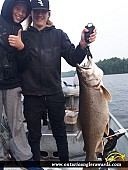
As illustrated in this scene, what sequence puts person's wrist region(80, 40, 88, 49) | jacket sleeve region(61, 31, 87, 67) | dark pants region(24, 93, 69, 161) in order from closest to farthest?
person's wrist region(80, 40, 88, 49)
jacket sleeve region(61, 31, 87, 67)
dark pants region(24, 93, 69, 161)

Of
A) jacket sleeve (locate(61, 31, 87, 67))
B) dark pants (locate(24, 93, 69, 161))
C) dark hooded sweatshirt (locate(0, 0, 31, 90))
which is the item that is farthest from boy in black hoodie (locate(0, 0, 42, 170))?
jacket sleeve (locate(61, 31, 87, 67))

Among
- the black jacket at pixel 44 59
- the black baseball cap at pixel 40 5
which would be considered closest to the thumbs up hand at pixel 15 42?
the black jacket at pixel 44 59

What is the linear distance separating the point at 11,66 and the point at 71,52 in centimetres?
78

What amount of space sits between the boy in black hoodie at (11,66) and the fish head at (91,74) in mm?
851

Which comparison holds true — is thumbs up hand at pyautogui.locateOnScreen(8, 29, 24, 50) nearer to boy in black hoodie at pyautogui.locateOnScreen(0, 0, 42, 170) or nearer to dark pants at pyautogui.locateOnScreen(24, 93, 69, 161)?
boy in black hoodie at pyautogui.locateOnScreen(0, 0, 42, 170)

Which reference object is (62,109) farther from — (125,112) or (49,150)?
(125,112)

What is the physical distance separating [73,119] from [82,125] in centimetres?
203

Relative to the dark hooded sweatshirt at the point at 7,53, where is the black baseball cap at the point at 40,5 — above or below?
above

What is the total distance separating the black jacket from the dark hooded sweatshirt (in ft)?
0.48

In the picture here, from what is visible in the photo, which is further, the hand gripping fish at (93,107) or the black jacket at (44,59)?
the black jacket at (44,59)

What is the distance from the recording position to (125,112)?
14.8 m

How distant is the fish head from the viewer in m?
2.91

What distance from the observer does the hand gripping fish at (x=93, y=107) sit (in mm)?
2930

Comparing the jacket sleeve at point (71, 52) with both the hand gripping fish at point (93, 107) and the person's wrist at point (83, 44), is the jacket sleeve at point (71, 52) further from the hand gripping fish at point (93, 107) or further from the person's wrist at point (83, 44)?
the hand gripping fish at point (93, 107)
